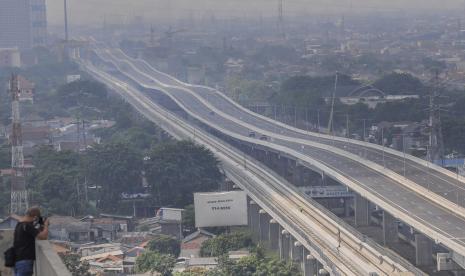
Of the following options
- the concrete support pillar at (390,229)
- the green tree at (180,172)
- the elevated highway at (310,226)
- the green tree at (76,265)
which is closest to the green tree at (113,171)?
the green tree at (180,172)

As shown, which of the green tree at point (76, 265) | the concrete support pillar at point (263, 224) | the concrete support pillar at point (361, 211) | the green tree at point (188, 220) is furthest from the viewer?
the concrete support pillar at point (361, 211)

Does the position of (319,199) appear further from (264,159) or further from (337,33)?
(337,33)

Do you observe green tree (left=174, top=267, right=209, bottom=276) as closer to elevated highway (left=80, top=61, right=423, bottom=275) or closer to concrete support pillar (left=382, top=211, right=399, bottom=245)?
elevated highway (left=80, top=61, right=423, bottom=275)

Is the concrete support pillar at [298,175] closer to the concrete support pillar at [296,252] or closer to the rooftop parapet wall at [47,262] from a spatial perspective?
the concrete support pillar at [296,252]

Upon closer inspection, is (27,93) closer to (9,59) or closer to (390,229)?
(9,59)

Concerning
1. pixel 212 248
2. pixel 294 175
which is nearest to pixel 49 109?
pixel 294 175

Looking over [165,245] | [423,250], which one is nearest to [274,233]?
[165,245]
